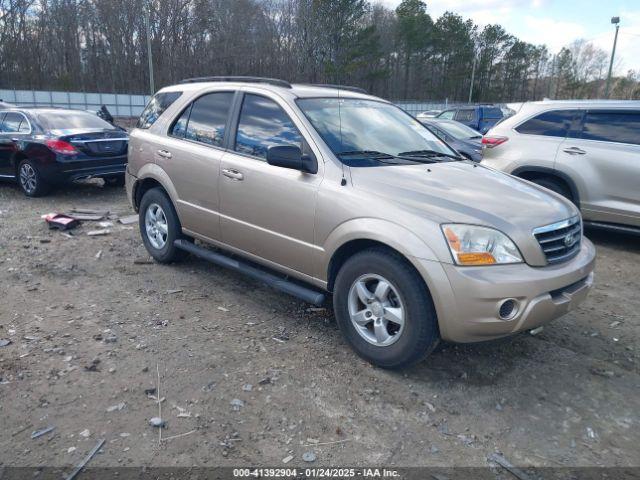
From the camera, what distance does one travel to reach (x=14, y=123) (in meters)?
9.17

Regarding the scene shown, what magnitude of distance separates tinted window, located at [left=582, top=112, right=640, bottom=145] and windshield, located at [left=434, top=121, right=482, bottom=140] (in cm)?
481

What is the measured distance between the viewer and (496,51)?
2758 inches

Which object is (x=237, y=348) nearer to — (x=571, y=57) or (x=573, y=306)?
(x=573, y=306)

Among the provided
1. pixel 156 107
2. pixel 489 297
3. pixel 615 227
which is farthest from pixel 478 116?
pixel 489 297

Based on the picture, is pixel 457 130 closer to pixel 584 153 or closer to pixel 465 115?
pixel 584 153

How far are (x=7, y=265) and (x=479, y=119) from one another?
612 inches

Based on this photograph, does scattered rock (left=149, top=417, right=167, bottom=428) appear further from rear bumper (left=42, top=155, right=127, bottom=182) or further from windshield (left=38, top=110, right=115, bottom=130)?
windshield (left=38, top=110, right=115, bottom=130)

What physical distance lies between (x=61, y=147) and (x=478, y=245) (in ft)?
25.4

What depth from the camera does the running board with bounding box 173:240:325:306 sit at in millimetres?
3750

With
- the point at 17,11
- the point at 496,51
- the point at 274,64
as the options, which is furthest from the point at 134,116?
the point at 496,51

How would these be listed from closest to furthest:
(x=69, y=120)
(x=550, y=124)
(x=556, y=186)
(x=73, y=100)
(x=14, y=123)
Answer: (x=556, y=186), (x=550, y=124), (x=69, y=120), (x=14, y=123), (x=73, y=100)

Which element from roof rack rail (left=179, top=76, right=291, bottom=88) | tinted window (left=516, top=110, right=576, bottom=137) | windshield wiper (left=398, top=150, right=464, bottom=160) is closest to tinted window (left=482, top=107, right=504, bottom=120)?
tinted window (left=516, top=110, right=576, bottom=137)

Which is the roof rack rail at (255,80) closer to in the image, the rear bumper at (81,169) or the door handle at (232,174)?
the door handle at (232,174)

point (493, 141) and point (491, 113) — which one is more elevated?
point (491, 113)
